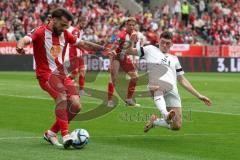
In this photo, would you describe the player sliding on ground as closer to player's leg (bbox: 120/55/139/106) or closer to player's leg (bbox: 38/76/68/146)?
player's leg (bbox: 38/76/68/146)

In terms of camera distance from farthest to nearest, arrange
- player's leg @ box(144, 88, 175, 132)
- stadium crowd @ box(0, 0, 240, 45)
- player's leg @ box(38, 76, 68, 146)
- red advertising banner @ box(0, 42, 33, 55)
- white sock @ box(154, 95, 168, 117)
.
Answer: stadium crowd @ box(0, 0, 240, 45) → red advertising banner @ box(0, 42, 33, 55) → white sock @ box(154, 95, 168, 117) → player's leg @ box(144, 88, 175, 132) → player's leg @ box(38, 76, 68, 146)

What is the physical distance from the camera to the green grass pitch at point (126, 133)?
422 inches

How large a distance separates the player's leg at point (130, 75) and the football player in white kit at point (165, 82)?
5697 mm

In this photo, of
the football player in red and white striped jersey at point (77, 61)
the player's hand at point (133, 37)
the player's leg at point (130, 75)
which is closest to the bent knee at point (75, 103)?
the player's hand at point (133, 37)

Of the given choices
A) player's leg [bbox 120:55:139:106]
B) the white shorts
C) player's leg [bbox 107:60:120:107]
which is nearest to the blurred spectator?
player's leg [bbox 120:55:139:106]

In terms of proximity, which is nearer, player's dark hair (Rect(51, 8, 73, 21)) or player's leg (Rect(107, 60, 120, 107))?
player's dark hair (Rect(51, 8, 73, 21))

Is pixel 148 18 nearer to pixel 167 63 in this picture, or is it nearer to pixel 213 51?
pixel 213 51

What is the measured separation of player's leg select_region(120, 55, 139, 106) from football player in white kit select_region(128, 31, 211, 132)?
5.70 meters

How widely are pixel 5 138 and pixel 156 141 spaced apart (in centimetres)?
251

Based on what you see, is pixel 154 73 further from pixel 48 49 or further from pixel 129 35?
pixel 129 35

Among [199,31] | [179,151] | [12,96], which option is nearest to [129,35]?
[12,96]

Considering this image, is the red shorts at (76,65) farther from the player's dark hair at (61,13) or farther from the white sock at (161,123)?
the player's dark hair at (61,13)

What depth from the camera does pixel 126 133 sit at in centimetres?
1348

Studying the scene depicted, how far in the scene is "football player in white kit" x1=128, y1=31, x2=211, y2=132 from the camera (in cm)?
1277
